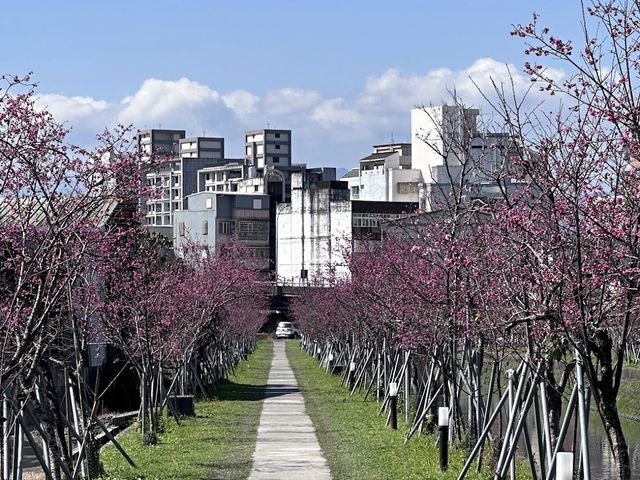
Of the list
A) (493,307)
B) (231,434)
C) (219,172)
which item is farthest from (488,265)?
(219,172)

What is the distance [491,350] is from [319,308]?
45132mm

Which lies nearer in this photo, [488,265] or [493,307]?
[488,265]

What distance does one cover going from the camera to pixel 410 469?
21.3 metres

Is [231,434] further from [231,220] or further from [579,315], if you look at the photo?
[231,220]

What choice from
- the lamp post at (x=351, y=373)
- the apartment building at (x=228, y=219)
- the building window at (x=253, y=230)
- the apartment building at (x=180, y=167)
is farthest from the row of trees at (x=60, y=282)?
the building window at (x=253, y=230)

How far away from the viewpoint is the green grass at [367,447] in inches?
826

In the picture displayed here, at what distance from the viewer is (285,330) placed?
365 feet

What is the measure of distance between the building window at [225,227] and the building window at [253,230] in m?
0.88

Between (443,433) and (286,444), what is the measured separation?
267 inches

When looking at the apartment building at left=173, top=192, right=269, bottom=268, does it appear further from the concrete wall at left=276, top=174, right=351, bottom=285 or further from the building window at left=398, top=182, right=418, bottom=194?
the building window at left=398, top=182, right=418, bottom=194

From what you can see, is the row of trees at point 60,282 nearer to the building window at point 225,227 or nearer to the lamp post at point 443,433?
the lamp post at point 443,433

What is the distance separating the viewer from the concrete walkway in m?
21.5

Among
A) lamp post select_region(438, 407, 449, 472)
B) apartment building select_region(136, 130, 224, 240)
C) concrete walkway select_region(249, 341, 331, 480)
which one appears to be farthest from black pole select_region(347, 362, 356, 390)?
apartment building select_region(136, 130, 224, 240)

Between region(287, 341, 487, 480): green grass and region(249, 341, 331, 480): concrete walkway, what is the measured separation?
26 cm
